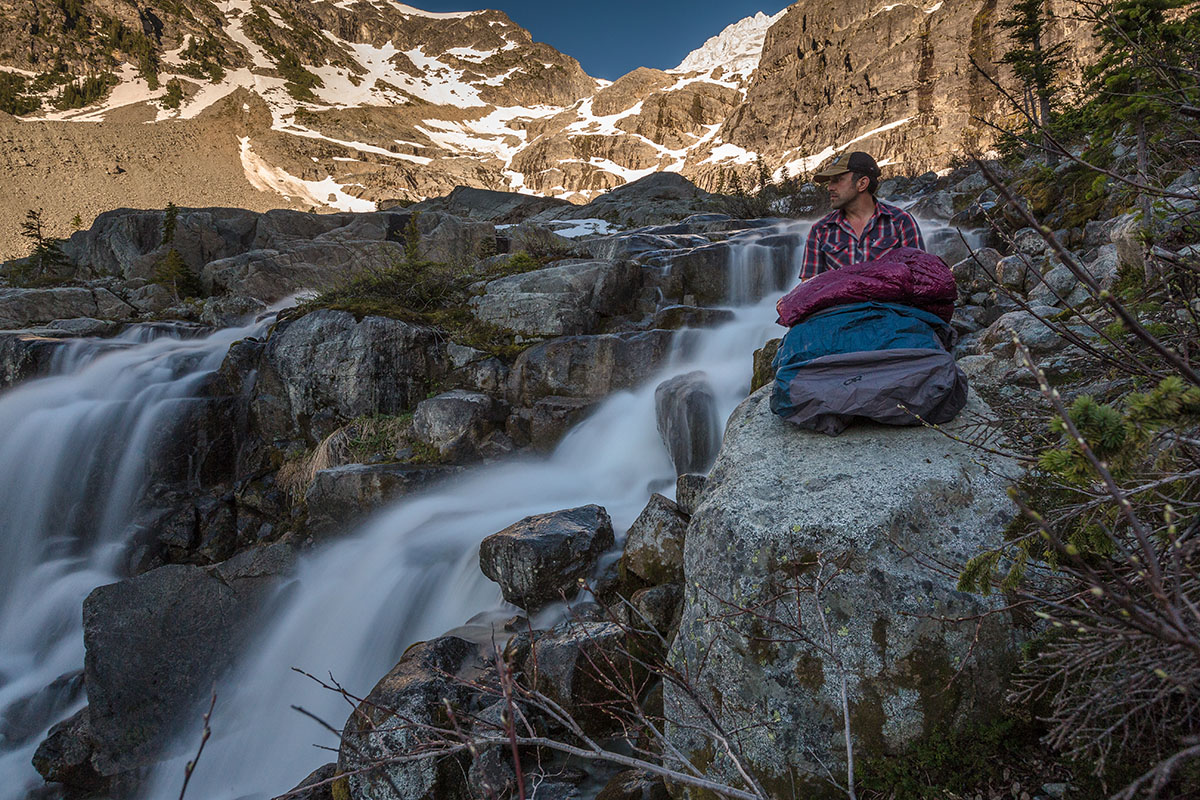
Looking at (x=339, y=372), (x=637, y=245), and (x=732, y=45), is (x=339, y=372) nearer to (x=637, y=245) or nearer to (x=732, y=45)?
(x=637, y=245)

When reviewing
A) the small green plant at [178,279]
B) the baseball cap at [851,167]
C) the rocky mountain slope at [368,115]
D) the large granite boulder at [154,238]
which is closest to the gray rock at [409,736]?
the baseball cap at [851,167]

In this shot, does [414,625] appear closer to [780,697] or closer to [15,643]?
[780,697]

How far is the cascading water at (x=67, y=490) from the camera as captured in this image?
643 cm

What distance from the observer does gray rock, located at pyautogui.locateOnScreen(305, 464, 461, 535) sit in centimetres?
746

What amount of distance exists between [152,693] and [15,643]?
4.09 metres

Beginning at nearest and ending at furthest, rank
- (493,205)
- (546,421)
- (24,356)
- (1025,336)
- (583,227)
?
(1025,336)
(546,421)
(24,356)
(583,227)
(493,205)

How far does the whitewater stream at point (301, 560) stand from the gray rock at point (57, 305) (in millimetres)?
6990

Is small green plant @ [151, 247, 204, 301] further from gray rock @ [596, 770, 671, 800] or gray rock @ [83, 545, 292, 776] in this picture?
gray rock @ [596, 770, 671, 800]

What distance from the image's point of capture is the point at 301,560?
675 cm

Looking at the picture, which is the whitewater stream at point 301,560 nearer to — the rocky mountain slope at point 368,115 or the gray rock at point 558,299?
the gray rock at point 558,299

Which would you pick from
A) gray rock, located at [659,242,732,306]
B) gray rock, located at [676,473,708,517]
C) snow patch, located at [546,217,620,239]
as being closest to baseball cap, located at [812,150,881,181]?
gray rock, located at [676,473,708,517]

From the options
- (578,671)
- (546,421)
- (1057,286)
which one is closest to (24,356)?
(546,421)

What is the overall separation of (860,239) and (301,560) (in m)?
7.20

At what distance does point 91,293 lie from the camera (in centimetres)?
1755
